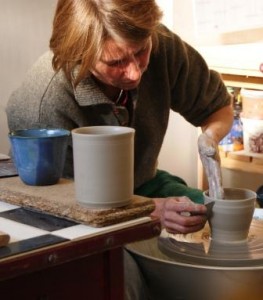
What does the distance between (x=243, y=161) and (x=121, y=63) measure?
0.91 metres

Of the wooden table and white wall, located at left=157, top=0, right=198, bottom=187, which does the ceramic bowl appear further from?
white wall, located at left=157, top=0, right=198, bottom=187

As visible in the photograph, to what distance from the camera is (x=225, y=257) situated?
1155 mm

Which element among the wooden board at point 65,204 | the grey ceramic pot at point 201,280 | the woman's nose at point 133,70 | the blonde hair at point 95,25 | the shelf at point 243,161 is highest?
the blonde hair at point 95,25

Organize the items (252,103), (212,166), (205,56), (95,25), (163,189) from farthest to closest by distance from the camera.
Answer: (205,56)
(252,103)
(163,189)
(212,166)
(95,25)

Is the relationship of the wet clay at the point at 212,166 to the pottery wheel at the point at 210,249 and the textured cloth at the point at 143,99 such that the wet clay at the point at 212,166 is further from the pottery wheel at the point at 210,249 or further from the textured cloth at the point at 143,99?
A: the textured cloth at the point at 143,99

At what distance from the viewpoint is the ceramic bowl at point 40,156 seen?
0.91 meters

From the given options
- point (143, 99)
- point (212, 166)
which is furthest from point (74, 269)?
point (143, 99)

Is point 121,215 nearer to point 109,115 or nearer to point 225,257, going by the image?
point 225,257

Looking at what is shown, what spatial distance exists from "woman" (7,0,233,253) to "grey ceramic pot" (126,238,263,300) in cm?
12


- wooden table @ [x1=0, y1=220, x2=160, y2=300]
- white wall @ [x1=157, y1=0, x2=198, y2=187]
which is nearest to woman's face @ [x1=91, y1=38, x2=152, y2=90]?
wooden table @ [x1=0, y1=220, x2=160, y2=300]

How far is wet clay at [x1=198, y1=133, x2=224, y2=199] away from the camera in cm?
128

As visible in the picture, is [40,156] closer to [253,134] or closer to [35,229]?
[35,229]

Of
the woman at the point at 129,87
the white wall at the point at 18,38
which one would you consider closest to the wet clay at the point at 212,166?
the woman at the point at 129,87

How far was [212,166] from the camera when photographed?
1316mm
